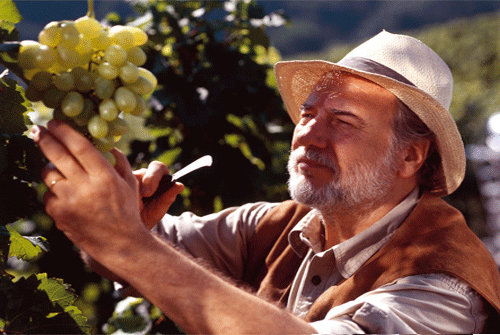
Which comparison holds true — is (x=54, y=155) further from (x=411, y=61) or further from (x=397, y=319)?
(x=411, y=61)

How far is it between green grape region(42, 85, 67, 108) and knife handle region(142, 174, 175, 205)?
0.58m

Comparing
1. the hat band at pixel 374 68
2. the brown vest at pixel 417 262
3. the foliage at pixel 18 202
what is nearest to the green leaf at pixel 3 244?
the foliage at pixel 18 202

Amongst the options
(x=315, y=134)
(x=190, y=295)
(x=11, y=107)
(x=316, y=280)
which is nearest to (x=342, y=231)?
(x=316, y=280)

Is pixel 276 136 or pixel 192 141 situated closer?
pixel 192 141

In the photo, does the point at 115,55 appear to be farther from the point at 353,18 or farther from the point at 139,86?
the point at 353,18

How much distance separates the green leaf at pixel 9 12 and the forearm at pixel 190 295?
61cm

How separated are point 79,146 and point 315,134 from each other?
1.39 m

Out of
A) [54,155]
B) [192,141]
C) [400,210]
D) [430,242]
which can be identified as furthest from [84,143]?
[192,141]

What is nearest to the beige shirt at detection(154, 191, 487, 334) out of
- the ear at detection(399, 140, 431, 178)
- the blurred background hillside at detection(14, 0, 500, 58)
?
the ear at detection(399, 140, 431, 178)

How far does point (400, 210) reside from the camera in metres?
2.21

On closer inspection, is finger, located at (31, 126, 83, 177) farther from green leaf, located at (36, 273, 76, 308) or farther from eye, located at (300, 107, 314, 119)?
eye, located at (300, 107, 314, 119)

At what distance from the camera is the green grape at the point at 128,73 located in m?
1.04

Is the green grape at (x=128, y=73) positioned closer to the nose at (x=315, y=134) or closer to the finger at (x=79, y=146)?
the finger at (x=79, y=146)

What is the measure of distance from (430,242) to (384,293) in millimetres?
349
